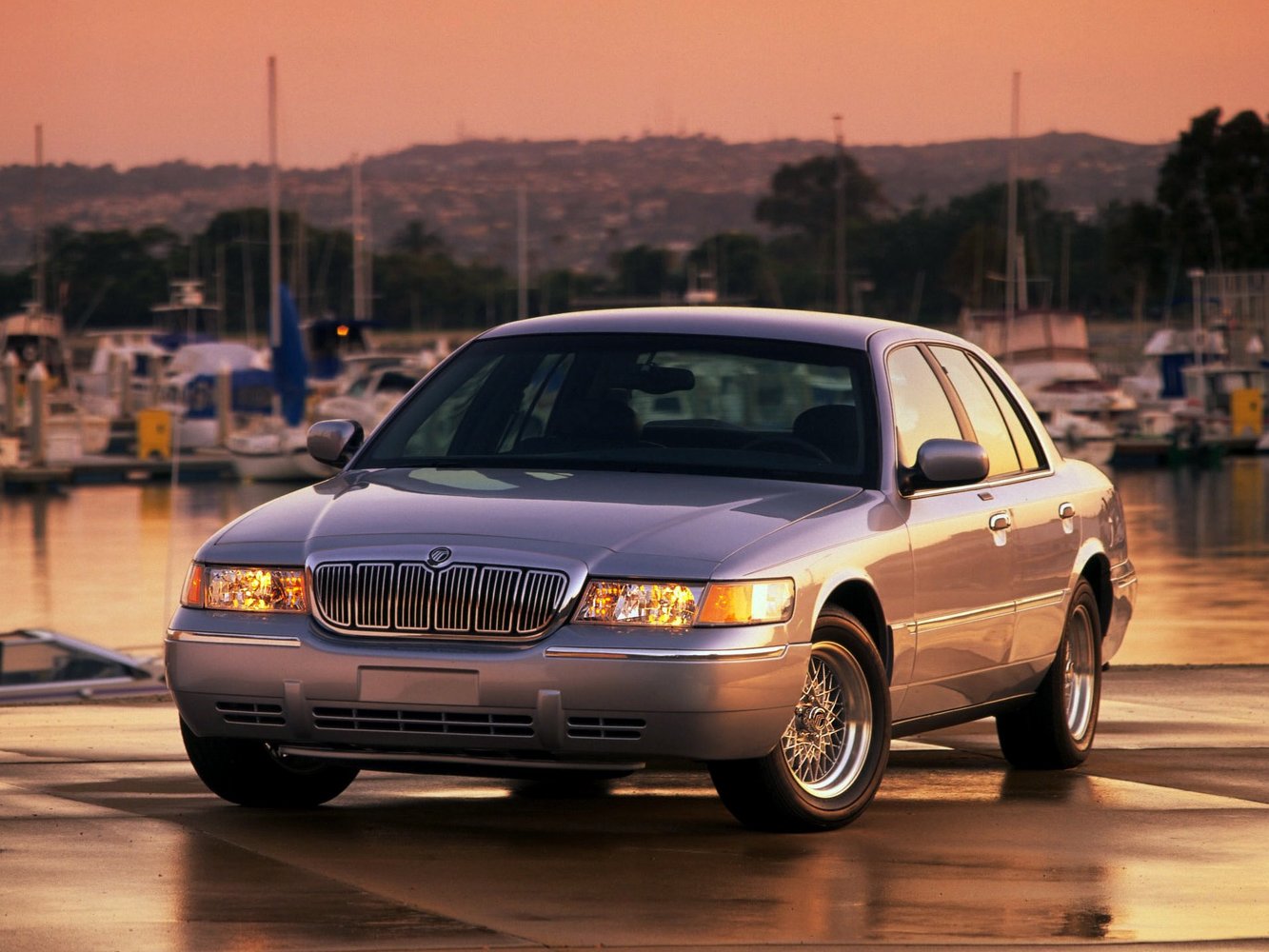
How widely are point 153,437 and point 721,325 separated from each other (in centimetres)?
5459

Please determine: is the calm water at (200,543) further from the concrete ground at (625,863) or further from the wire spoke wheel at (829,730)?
the wire spoke wheel at (829,730)

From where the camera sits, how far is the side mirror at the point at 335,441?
873 centimetres

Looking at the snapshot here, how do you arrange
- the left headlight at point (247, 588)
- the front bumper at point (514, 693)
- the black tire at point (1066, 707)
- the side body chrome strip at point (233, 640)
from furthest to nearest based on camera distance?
1. the black tire at point (1066, 707)
2. the left headlight at point (247, 588)
3. the side body chrome strip at point (233, 640)
4. the front bumper at point (514, 693)

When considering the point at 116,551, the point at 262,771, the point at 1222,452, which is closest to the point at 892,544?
the point at 262,771

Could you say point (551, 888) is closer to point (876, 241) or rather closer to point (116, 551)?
point (116, 551)

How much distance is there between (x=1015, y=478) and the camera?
9414mm

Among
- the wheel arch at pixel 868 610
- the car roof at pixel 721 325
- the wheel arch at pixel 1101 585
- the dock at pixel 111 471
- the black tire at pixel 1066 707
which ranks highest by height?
the car roof at pixel 721 325

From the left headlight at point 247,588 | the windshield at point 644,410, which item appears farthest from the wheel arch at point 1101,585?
the left headlight at point 247,588

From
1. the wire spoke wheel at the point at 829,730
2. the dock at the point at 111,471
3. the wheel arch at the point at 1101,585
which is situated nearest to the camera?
the wire spoke wheel at the point at 829,730

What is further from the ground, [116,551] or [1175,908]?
[1175,908]

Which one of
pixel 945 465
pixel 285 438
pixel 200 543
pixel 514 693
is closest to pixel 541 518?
pixel 514 693

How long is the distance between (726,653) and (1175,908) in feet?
4.60

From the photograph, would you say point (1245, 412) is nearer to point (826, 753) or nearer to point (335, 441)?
point (335, 441)

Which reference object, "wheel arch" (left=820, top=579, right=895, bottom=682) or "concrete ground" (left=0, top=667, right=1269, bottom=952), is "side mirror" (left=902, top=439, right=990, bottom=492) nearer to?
"wheel arch" (left=820, top=579, right=895, bottom=682)
